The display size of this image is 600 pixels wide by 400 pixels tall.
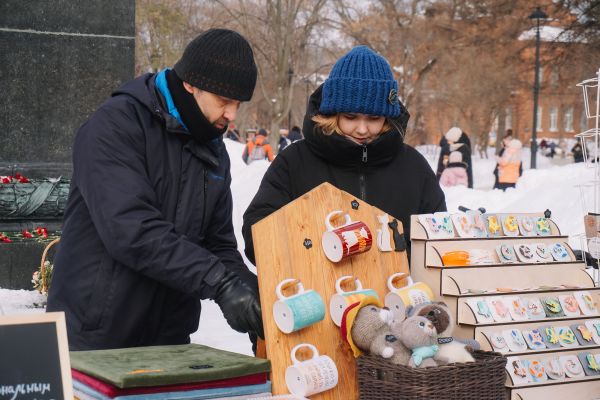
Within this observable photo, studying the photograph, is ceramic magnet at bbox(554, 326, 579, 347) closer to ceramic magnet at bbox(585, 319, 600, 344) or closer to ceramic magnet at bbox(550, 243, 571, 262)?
ceramic magnet at bbox(585, 319, 600, 344)

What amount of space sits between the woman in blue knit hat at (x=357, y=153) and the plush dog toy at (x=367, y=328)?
70 cm

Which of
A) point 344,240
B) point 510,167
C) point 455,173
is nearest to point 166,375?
point 344,240

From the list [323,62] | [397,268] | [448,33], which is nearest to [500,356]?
[397,268]

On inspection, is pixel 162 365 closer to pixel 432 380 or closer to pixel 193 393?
pixel 193 393

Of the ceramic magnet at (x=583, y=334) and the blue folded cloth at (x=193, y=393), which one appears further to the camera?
the ceramic magnet at (x=583, y=334)

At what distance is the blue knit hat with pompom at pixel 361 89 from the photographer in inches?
123

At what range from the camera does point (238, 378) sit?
→ 2275 mm

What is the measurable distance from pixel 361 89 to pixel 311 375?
113 centimetres

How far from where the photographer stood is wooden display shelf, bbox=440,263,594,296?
2.77 metres

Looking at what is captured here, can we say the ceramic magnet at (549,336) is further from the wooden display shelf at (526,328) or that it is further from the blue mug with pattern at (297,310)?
the blue mug with pattern at (297,310)

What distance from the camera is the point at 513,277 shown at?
2979 millimetres

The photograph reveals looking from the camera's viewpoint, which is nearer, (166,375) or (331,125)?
(166,375)

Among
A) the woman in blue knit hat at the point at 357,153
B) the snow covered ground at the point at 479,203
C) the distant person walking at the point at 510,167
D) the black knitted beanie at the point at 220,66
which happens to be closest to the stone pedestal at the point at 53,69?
the snow covered ground at the point at 479,203

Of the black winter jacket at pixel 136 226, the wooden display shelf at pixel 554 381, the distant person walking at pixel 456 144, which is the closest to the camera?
the black winter jacket at pixel 136 226
